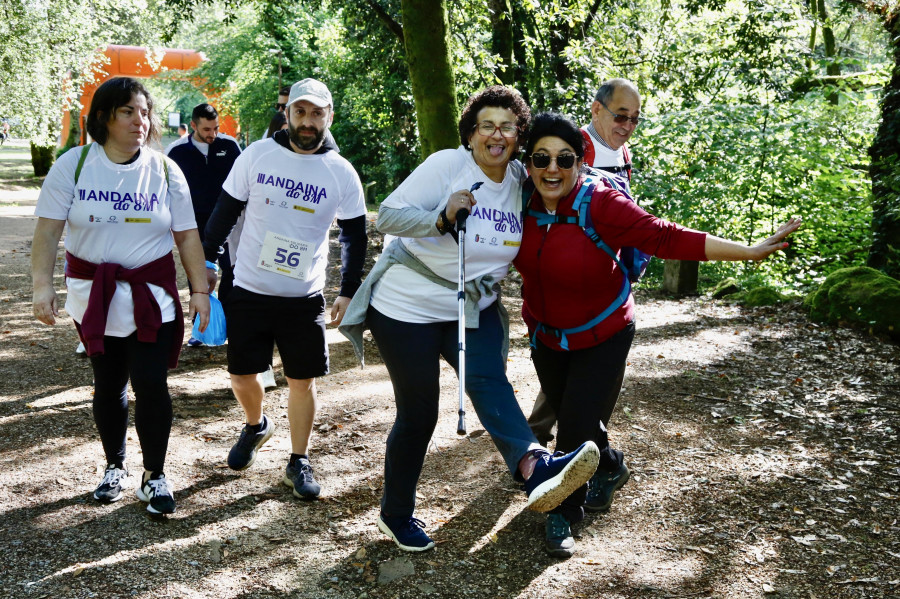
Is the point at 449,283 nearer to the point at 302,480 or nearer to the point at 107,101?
the point at 302,480

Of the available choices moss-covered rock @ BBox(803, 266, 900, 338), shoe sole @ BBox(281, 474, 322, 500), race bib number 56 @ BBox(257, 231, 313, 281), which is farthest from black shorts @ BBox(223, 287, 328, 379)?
moss-covered rock @ BBox(803, 266, 900, 338)

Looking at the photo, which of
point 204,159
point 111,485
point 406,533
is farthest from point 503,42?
point 406,533

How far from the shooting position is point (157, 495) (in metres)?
4.02

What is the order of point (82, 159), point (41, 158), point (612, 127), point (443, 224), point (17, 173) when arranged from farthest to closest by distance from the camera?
point (17, 173), point (41, 158), point (612, 127), point (82, 159), point (443, 224)

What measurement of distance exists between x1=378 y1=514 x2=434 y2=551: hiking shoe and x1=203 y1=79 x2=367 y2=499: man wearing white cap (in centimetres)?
69

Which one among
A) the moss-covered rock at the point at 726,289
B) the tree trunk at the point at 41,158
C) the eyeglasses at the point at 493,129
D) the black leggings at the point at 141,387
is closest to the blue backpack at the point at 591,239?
the eyeglasses at the point at 493,129

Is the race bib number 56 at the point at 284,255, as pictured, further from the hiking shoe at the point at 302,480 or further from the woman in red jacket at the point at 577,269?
the woman in red jacket at the point at 577,269

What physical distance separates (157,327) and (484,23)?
1081 cm

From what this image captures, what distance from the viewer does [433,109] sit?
25.2ft

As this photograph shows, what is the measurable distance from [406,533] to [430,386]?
29.5 inches

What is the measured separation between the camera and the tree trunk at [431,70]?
753cm

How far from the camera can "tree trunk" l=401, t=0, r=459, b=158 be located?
7531 millimetres

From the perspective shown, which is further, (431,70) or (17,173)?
(17,173)

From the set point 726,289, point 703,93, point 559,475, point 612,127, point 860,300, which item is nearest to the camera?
point 559,475
